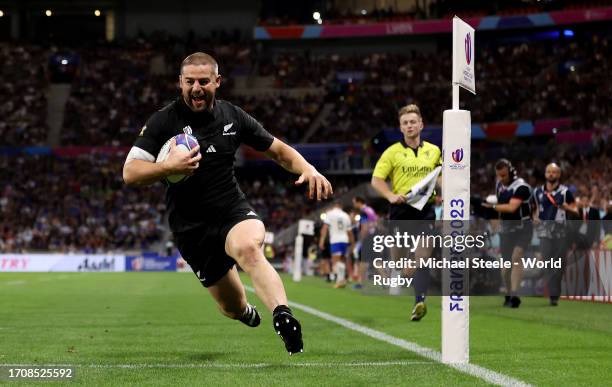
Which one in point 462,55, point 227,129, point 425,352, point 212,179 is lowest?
point 425,352

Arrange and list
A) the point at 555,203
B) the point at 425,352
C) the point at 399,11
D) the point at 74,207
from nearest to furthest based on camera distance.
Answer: the point at 425,352 < the point at 555,203 < the point at 74,207 < the point at 399,11

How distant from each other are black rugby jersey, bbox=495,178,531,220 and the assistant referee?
269 cm

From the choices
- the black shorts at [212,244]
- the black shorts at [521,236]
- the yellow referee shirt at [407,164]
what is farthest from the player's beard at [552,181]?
the black shorts at [212,244]

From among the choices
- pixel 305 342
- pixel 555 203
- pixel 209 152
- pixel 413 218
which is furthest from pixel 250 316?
pixel 555 203

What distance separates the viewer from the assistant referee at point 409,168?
35.6 ft

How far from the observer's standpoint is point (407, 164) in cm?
1101

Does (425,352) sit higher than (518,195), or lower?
lower

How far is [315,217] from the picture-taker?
43.3 metres

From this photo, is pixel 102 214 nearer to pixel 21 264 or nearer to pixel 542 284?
pixel 21 264

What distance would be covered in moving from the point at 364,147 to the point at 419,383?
137 feet

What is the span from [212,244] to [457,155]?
1905 millimetres

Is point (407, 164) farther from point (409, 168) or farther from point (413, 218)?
point (413, 218)

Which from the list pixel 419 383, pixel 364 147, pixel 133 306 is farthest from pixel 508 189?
pixel 364 147

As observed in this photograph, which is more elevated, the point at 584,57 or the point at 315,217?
the point at 584,57
